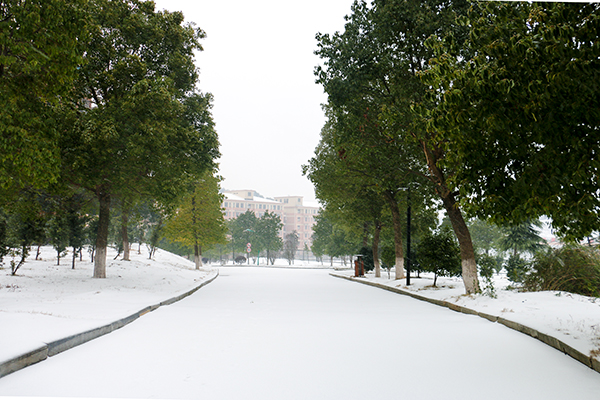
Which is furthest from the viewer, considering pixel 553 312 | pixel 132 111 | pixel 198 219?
pixel 198 219

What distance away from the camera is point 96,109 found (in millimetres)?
16094

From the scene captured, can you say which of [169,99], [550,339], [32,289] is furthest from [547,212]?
[32,289]

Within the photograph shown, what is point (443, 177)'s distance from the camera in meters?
15.6

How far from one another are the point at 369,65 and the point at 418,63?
1.87 metres

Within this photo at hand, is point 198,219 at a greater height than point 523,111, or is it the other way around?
point 523,111

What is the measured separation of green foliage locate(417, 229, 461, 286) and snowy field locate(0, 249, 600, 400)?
7.21 meters

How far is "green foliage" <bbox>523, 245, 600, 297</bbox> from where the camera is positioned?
12664 mm

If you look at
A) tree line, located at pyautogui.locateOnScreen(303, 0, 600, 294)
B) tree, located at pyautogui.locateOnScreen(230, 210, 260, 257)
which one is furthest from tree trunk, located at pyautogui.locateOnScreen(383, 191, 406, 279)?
tree, located at pyautogui.locateOnScreen(230, 210, 260, 257)

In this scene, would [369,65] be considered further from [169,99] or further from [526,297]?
[526,297]

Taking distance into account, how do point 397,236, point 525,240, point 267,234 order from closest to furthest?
point 397,236, point 525,240, point 267,234

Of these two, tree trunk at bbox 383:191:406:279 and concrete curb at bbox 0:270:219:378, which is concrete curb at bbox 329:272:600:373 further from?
tree trunk at bbox 383:191:406:279

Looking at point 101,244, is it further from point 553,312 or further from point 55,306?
point 553,312

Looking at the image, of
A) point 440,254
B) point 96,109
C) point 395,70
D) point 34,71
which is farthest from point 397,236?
point 34,71

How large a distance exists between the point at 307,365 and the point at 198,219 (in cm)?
3524
